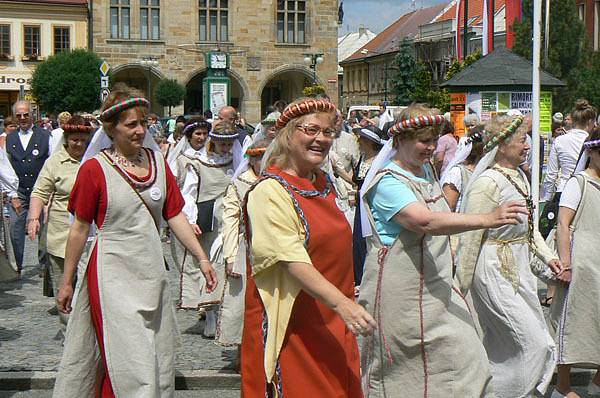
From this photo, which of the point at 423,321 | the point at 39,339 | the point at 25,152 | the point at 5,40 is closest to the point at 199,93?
the point at 5,40

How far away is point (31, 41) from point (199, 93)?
35.6 ft

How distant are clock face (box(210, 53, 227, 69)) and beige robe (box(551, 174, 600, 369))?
166ft

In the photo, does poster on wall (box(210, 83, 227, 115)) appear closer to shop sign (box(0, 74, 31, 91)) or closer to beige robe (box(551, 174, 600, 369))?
shop sign (box(0, 74, 31, 91))

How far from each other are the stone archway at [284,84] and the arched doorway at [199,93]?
141 cm

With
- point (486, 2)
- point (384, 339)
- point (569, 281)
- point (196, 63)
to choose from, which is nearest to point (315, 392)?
point (384, 339)

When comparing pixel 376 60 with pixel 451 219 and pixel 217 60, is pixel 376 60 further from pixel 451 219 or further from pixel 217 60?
pixel 451 219

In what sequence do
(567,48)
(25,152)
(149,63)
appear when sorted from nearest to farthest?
(25,152)
(567,48)
(149,63)

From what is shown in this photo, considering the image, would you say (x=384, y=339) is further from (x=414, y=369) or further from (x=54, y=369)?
(x=54, y=369)

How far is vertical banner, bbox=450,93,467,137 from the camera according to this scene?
1421cm

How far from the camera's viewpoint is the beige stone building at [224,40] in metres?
56.2

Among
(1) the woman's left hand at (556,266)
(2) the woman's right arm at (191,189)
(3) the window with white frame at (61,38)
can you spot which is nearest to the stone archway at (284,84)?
(3) the window with white frame at (61,38)

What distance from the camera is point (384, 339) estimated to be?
4.91 metres

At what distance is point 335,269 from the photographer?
14.1 ft

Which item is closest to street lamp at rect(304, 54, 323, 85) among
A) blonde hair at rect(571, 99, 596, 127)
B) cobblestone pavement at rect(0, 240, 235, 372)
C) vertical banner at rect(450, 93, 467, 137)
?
vertical banner at rect(450, 93, 467, 137)
